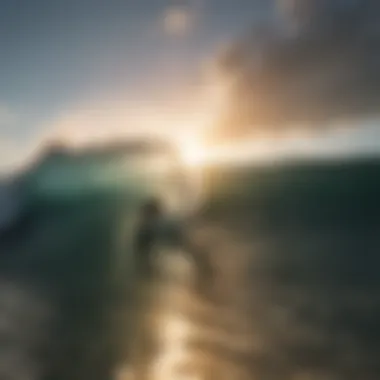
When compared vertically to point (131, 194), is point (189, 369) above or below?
below

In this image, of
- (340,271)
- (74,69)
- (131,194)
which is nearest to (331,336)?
(340,271)

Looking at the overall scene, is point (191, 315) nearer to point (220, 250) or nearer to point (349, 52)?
point (220, 250)

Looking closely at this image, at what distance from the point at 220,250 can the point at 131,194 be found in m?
0.19

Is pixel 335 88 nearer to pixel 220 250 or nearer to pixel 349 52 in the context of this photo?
pixel 349 52

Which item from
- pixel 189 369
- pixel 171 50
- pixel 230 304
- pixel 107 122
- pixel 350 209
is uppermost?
pixel 171 50

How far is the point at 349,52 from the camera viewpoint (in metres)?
1.07

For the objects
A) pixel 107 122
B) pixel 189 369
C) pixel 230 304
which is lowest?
pixel 189 369

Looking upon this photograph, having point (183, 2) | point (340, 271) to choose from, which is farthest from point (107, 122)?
point (340, 271)

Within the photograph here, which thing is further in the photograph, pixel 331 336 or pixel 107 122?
pixel 107 122

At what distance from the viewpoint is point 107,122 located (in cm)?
111

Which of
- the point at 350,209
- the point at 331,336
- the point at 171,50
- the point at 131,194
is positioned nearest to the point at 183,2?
the point at 171,50

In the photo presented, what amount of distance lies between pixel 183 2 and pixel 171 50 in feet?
0.30

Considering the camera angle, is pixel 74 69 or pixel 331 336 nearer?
pixel 331 336

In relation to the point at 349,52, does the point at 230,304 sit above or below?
below
